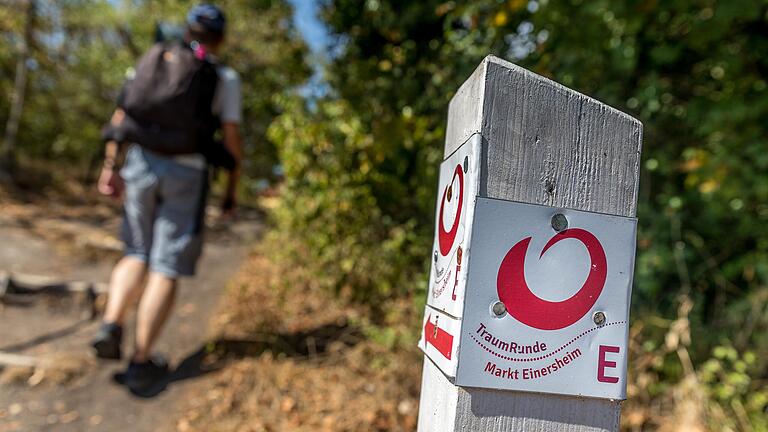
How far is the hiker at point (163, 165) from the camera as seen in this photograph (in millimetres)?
2656

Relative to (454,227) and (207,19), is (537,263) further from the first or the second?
(207,19)

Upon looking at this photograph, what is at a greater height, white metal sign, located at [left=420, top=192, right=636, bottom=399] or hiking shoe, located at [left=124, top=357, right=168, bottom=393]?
white metal sign, located at [left=420, top=192, right=636, bottom=399]

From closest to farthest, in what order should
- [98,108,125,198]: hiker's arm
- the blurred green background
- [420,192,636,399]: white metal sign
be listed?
[420,192,636,399]: white metal sign → the blurred green background → [98,108,125,198]: hiker's arm

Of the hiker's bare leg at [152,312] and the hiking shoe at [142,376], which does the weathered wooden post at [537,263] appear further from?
the hiking shoe at [142,376]

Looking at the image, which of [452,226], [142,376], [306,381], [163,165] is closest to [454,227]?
[452,226]

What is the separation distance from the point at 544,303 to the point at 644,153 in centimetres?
235

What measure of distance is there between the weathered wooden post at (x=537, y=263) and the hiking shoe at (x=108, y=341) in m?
2.18

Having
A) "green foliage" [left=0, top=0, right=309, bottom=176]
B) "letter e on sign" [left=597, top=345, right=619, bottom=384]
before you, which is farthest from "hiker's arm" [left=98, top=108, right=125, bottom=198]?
"green foliage" [left=0, top=0, right=309, bottom=176]

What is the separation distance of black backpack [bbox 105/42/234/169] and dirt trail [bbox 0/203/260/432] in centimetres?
120

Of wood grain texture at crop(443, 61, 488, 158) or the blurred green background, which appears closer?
wood grain texture at crop(443, 61, 488, 158)

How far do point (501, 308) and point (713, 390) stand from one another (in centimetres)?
229

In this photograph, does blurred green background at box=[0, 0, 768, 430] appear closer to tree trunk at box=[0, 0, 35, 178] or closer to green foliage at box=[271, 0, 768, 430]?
green foliage at box=[271, 0, 768, 430]

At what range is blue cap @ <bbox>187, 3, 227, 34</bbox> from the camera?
279 cm

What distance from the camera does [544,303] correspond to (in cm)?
96
